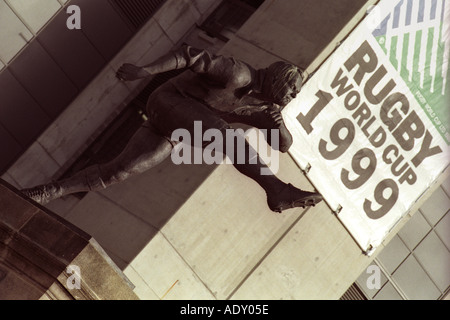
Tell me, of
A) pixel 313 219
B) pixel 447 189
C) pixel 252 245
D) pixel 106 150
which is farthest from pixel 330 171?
pixel 447 189

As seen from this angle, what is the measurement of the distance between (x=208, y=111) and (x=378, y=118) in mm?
4842

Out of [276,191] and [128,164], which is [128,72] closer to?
[128,164]

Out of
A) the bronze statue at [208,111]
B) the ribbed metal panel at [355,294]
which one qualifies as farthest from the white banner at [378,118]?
the ribbed metal panel at [355,294]

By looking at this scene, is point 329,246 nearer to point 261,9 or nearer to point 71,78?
point 261,9

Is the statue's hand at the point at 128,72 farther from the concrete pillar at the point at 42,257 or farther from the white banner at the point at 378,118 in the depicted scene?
the white banner at the point at 378,118

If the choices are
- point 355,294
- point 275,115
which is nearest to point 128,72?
point 275,115

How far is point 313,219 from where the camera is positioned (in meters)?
14.9

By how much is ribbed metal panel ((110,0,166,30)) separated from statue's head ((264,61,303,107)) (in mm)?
5744

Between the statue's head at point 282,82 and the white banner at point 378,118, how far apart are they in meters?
2.26

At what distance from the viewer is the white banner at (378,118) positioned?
48.0 feet

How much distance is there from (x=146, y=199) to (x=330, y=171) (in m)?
3.84

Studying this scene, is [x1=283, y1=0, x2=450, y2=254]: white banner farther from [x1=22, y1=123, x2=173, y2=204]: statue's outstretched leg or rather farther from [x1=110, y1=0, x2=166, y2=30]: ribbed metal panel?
[x1=110, y1=0, x2=166, y2=30]: ribbed metal panel

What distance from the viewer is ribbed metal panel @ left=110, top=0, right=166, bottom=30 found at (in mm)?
16766

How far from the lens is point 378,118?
1532 centimetres
